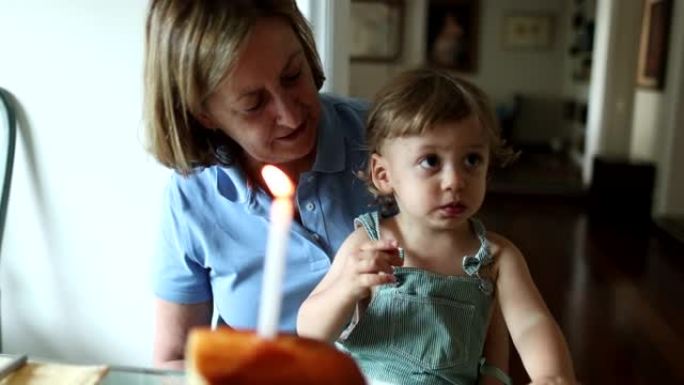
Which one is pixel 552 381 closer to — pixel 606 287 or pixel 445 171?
pixel 445 171

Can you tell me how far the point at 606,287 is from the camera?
3354 mm

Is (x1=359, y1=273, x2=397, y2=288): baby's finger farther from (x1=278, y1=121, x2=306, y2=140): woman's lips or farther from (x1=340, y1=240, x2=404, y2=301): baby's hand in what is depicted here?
(x1=278, y1=121, x2=306, y2=140): woman's lips

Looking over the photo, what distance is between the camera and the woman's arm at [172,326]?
3.62 ft

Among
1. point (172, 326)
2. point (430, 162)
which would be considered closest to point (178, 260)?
point (172, 326)

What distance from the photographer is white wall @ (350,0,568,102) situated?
782 cm

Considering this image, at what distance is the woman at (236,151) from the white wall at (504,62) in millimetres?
6803

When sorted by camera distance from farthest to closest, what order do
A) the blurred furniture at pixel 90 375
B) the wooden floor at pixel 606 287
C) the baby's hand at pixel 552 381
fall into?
the wooden floor at pixel 606 287 < the blurred furniture at pixel 90 375 < the baby's hand at pixel 552 381

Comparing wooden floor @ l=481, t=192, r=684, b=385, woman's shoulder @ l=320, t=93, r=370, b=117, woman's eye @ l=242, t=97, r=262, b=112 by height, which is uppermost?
woman's eye @ l=242, t=97, r=262, b=112

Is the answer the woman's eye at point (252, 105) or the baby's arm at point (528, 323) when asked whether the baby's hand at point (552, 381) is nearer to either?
the baby's arm at point (528, 323)

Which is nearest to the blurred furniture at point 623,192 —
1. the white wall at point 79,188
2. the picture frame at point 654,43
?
the picture frame at point 654,43

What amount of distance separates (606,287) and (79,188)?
2.62 meters

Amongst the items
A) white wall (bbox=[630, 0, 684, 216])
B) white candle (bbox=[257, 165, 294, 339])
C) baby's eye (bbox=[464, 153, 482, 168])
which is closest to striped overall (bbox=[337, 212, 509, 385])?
baby's eye (bbox=[464, 153, 482, 168])

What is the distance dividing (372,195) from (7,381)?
1.80 feet

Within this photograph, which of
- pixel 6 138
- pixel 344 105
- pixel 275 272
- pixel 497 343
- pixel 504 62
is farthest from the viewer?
pixel 504 62
